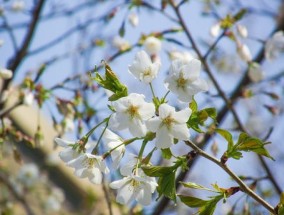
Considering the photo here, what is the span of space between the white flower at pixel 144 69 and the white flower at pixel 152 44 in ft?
3.65

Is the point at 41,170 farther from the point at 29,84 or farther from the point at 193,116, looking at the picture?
the point at 193,116

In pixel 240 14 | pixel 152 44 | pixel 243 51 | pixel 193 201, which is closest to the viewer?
pixel 193 201

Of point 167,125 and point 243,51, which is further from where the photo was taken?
point 243,51

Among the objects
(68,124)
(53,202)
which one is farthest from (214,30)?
(53,202)

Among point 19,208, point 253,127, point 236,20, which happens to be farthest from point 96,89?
point 19,208

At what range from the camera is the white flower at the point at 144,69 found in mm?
1229

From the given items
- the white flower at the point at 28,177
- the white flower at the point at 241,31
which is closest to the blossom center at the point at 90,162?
the white flower at the point at 241,31

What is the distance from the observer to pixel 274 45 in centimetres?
254

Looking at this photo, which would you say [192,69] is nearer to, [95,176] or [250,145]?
[250,145]

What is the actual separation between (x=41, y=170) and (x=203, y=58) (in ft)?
12.7

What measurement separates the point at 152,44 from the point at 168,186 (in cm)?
131

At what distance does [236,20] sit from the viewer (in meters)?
2.28

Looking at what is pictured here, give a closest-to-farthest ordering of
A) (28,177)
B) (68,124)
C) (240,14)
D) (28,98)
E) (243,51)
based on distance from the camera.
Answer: (28,98) → (68,124) → (240,14) → (243,51) → (28,177)

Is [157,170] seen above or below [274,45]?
above
